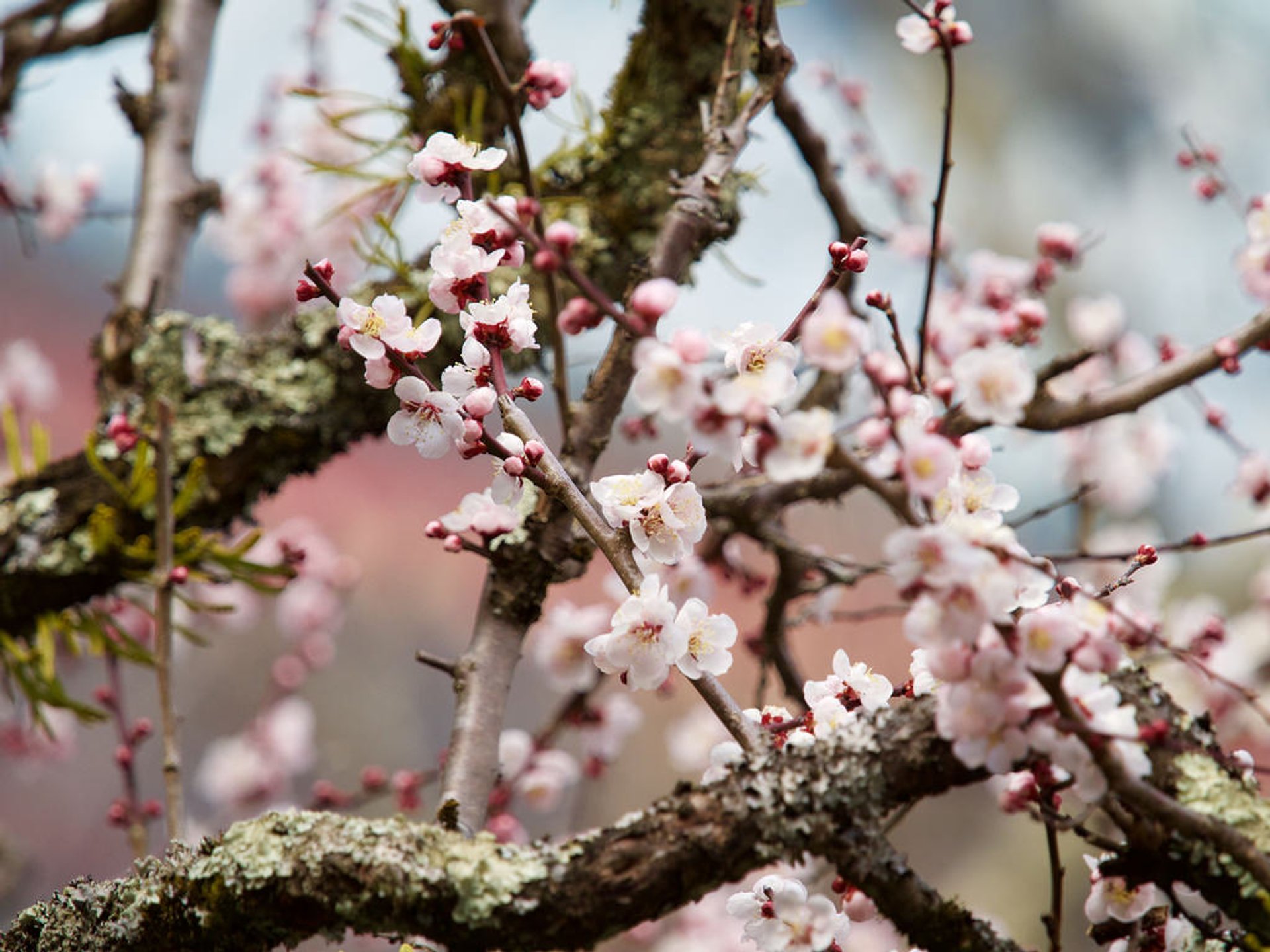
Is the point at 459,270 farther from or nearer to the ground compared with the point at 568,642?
nearer to the ground

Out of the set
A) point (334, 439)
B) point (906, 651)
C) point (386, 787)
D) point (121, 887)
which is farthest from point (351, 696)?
point (121, 887)

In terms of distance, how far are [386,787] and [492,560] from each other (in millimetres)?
924

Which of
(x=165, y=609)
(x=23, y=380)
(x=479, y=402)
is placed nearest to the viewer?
(x=479, y=402)

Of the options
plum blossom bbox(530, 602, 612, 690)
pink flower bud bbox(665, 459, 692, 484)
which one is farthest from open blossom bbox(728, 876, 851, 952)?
plum blossom bbox(530, 602, 612, 690)

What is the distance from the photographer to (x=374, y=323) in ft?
2.03

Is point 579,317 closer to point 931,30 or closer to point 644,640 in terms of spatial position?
point 644,640

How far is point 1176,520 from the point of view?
10.4 feet

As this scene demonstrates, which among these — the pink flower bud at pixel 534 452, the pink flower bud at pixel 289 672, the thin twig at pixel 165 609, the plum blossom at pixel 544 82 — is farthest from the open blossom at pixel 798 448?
the pink flower bud at pixel 289 672

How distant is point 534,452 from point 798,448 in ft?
0.82

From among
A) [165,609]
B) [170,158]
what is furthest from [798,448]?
[170,158]

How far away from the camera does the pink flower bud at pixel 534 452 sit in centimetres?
62

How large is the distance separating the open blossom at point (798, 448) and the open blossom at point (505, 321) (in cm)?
27

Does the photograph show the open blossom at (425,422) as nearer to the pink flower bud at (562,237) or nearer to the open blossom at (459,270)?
the open blossom at (459,270)

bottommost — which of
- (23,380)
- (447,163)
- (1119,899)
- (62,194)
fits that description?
(1119,899)
